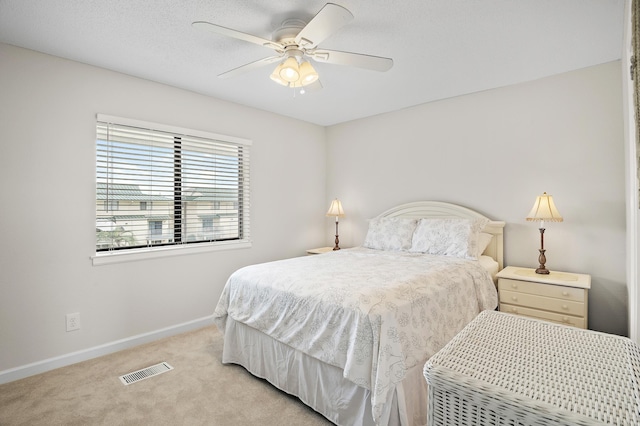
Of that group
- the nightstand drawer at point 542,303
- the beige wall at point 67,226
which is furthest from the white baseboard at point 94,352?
the nightstand drawer at point 542,303

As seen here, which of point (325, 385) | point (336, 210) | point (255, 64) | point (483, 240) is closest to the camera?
point (325, 385)

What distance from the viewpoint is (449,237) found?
319cm

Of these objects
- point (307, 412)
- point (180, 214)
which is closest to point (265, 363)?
point (307, 412)

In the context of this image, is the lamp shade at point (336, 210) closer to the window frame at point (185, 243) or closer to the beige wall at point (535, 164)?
the beige wall at point (535, 164)

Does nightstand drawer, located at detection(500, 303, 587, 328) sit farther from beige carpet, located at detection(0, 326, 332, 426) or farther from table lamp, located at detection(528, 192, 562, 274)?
beige carpet, located at detection(0, 326, 332, 426)

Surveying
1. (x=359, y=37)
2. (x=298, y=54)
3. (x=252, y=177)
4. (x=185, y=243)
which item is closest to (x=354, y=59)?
(x=359, y=37)

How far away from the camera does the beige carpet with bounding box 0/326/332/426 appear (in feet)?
6.46

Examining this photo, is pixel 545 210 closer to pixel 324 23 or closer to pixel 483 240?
pixel 483 240

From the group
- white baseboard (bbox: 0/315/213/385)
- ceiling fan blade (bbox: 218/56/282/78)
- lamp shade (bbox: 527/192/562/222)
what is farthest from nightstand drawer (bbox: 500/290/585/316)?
white baseboard (bbox: 0/315/213/385)

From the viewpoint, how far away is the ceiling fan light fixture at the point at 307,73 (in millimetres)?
2221

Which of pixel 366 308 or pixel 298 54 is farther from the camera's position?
pixel 298 54

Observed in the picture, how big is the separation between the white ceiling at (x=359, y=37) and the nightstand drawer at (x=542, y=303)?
1972 mm

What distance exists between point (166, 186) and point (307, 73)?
1.93 m

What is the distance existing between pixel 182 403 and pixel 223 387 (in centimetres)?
28
